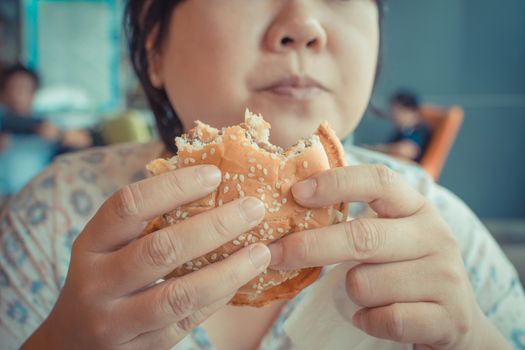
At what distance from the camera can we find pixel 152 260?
2.33 feet

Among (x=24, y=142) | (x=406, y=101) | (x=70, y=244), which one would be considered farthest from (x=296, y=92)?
(x=406, y=101)

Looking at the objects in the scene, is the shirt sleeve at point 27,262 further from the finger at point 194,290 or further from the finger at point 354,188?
the finger at point 354,188

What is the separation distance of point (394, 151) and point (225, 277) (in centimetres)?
544

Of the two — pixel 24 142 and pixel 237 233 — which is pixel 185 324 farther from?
pixel 24 142

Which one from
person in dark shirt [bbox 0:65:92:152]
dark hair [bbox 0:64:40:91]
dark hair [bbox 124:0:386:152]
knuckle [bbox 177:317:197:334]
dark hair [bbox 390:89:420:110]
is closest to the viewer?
knuckle [bbox 177:317:197:334]

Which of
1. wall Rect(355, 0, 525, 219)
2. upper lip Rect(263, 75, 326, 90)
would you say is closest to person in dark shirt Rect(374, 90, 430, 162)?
wall Rect(355, 0, 525, 219)

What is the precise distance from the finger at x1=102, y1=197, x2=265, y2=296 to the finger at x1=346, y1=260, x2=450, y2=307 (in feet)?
0.68

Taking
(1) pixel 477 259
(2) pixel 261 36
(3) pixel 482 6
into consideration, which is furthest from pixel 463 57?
(2) pixel 261 36

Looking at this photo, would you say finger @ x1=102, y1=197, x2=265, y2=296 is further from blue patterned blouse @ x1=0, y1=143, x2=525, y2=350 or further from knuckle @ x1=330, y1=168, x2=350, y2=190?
blue patterned blouse @ x1=0, y1=143, x2=525, y2=350

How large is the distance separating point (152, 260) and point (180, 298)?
69mm

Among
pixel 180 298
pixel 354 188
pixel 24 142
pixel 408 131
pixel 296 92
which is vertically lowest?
pixel 408 131

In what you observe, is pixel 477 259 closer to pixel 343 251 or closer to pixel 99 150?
pixel 343 251

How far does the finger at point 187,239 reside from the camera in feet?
2.31

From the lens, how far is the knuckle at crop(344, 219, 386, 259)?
0.76 m
